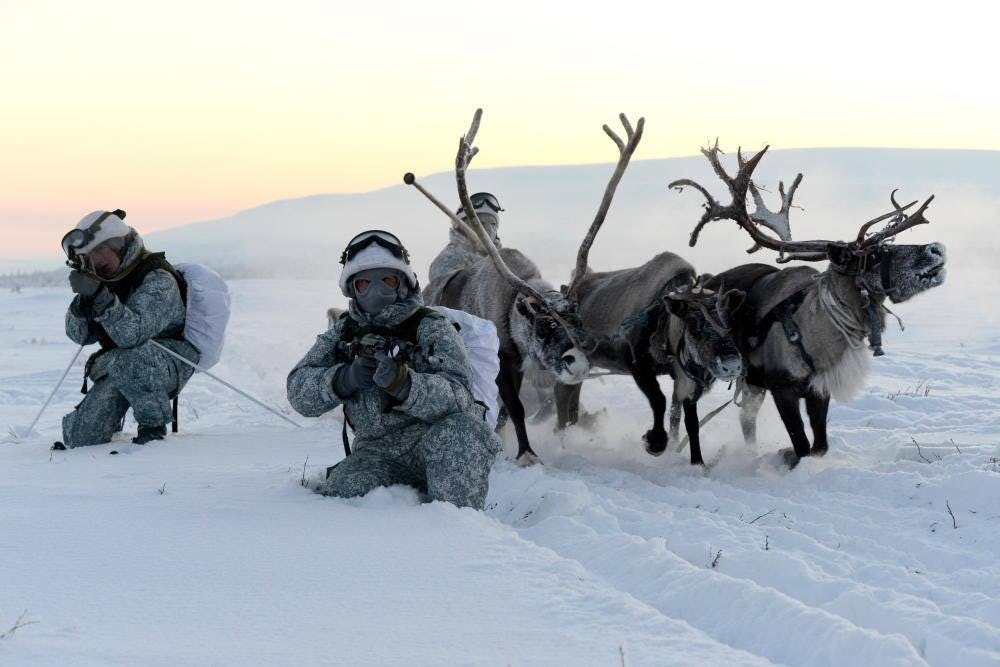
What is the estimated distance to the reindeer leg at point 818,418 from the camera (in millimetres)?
7148

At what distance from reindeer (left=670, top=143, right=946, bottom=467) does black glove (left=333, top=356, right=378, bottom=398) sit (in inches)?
135

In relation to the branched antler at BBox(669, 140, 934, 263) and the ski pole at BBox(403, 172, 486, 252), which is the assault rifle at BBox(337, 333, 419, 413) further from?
the branched antler at BBox(669, 140, 934, 263)

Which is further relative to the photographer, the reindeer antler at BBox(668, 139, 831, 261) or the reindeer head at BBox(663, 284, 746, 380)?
the reindeer antler at BBox(668, 139, 831, 261)

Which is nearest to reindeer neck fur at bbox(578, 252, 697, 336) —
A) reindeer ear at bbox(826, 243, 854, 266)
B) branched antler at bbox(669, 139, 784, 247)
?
branched antler at bbox(669, 139, 784, 247)

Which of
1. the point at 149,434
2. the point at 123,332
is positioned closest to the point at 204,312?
the point at 123,332

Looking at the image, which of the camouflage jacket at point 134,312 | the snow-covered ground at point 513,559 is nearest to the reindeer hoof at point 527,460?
the snow-covered ground at point 513,559

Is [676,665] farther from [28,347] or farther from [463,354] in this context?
[28,347]

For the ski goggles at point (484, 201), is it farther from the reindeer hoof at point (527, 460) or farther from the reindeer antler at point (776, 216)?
the reindeer hoof at point (527, 460)

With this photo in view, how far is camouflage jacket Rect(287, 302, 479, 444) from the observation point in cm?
487

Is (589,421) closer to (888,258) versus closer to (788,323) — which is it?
(788,323)

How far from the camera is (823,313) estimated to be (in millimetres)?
7008

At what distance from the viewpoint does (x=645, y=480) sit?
6.67 metres

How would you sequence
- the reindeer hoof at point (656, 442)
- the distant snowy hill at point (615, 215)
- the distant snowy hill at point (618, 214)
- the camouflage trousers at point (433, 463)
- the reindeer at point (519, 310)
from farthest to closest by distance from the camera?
the distant snowy hill at point (618, 214) < the distant snowy hill at point (615, 215) < the reindeer hoof at point (656, 442) < the reindeer at point (519, 310) < the camouflage trousers at point (433, 463)

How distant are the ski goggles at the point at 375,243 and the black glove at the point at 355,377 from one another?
57 centimetres
